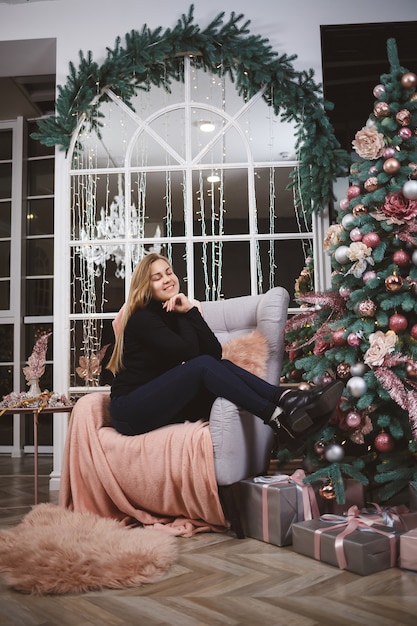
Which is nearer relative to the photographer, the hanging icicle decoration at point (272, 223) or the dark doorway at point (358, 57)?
the hanging icicle decoration at point (272, 223)

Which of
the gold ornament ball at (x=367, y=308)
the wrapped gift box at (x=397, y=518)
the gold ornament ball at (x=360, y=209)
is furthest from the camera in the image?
the gold ornament ball at (x=360, y=209)

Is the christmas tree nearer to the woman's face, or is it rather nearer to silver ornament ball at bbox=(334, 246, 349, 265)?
silver ornament ball at bbox=(334, 246, 349, 265)

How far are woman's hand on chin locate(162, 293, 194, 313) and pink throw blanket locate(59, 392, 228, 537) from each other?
0.51 m

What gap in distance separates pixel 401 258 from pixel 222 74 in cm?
191

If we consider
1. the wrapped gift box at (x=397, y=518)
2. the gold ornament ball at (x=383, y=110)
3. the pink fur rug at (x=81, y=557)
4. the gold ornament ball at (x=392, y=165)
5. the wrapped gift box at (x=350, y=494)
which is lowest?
the pink fur rug at (x=81, y=557)

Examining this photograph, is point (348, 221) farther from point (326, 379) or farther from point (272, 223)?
point (272, 223)

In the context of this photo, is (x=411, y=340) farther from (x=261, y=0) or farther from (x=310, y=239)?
(x=261, y=0)

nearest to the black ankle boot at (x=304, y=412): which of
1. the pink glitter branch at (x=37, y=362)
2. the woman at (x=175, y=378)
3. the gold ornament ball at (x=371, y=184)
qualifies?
the woman at (x=175, y=378)

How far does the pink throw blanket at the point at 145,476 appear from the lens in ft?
7.06

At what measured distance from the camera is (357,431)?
7.22ft

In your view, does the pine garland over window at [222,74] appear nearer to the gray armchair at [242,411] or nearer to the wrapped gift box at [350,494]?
the gray armchair at [242,411]

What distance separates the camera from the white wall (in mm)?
3492

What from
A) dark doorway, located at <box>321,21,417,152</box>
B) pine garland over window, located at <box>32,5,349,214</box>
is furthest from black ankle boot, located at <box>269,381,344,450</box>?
dark doorway, located at <box>321,21,417,152</box>

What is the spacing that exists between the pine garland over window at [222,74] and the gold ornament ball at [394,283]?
1.18 meters
